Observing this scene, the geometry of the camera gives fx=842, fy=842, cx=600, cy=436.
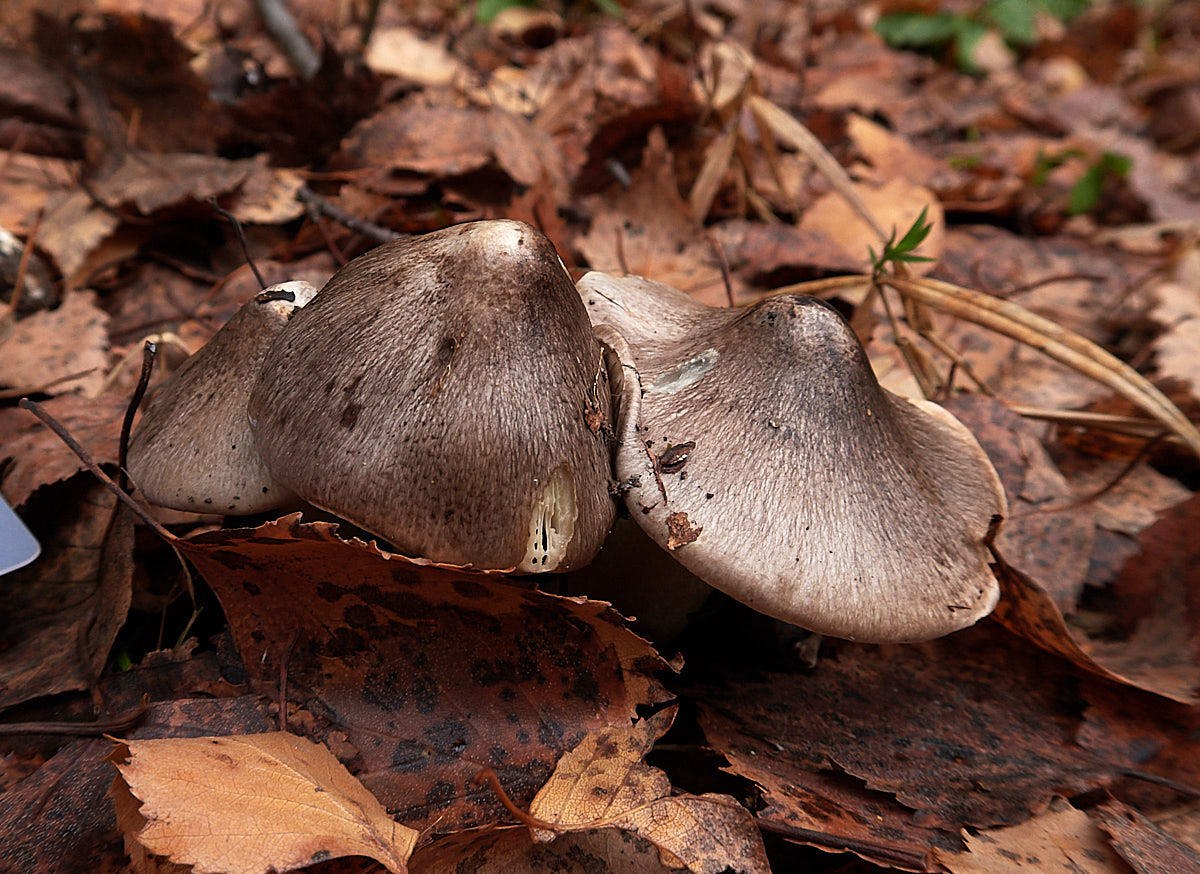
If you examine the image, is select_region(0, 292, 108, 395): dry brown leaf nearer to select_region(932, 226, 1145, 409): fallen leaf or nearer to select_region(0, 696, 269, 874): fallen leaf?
select_region(0, 696, 269, 874): fallen leaf

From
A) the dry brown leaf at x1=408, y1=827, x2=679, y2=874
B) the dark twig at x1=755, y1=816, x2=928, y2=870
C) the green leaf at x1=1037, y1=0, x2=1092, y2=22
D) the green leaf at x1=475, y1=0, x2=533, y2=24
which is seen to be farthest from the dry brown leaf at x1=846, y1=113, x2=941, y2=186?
the green leaf at x1=1037, y1=0, x2=1092, y2=22

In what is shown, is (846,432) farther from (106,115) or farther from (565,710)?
(106,115)

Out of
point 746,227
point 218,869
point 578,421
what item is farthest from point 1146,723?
point 746,227

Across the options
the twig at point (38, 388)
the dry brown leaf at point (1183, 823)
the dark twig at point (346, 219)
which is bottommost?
the twig at point (38, 388)

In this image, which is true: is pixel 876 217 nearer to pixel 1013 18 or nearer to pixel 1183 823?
pixel 1183 823

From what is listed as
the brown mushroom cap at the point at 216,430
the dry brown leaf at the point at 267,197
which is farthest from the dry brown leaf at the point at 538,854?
the dry brown leaf at the point at 267,197

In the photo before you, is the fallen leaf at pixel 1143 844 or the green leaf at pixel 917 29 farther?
the green leaf at pixel 917 29

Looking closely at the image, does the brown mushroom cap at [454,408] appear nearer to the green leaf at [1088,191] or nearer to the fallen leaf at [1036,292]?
the fallen leaf at [1036,292]
